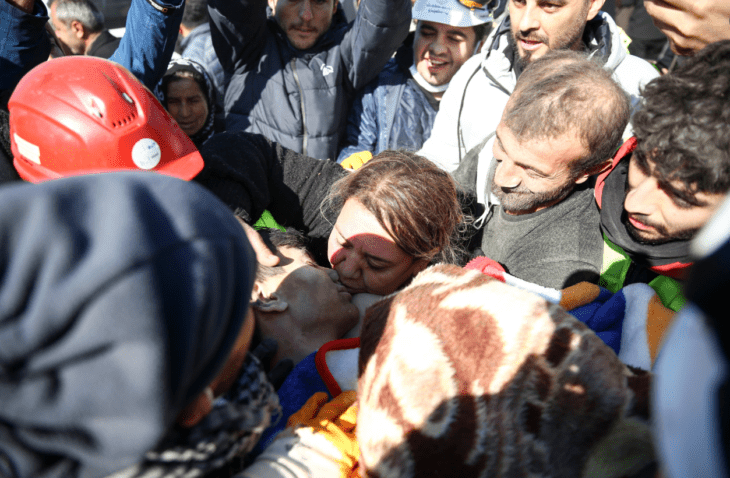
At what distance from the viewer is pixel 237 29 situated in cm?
309

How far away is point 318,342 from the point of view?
179cm

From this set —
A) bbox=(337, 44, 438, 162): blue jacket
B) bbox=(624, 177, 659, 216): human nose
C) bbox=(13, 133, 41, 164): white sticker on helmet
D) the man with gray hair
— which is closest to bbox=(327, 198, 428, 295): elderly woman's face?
bbox=(624, 177, 659, 216): human nose

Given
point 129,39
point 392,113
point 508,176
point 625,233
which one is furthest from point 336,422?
point 392,113

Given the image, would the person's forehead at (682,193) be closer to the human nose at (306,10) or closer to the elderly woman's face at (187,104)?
the human nose at (306,10)

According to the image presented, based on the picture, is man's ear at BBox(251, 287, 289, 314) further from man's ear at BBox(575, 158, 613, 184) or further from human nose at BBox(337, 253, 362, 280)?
man's ear at BBox(575, 158, 613, 184)

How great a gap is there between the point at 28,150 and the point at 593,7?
10.1ft

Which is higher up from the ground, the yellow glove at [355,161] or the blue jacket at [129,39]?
the blue jacket at [129,39]

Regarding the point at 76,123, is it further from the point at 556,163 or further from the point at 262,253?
the point at 556,163

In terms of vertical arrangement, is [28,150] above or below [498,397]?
below

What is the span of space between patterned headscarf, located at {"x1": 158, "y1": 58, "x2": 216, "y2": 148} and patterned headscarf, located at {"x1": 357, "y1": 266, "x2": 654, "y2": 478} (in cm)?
296

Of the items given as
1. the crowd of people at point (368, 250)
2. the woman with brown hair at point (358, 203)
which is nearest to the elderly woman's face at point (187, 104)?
the crowd of people at point (368, 250)

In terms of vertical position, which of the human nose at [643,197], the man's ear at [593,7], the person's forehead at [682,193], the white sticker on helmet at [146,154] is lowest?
the white sticker on helmet at [146,154]

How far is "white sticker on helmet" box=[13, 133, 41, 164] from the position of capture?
2016mm

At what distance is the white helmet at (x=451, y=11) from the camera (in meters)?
3.36
